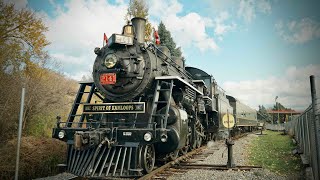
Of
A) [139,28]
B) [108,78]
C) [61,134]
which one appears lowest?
[61,134]

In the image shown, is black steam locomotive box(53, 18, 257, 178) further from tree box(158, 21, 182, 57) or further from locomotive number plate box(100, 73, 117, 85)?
tree box(158, 21, 182, 57)

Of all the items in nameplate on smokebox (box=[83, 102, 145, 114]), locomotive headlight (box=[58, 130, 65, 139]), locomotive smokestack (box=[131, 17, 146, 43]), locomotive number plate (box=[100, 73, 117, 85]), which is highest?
locomotive smokestack (box=[131, 17, 146, 43])

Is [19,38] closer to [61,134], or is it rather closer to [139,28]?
[139,28]

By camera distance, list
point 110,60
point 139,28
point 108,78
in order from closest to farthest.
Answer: point 108,78
point 110,60
point 139,28

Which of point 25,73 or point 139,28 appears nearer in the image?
point 139,28

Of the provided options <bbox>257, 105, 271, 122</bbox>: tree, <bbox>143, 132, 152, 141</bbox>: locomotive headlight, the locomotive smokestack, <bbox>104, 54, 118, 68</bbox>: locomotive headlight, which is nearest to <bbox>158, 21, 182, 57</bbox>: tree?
<bbox>257, 105, 271, 122</bbox>: tree

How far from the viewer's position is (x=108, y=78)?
23.4 feet

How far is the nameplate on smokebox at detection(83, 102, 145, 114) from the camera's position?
6.62 metres

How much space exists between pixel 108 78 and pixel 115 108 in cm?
88

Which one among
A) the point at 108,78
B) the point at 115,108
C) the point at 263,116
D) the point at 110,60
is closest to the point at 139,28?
the point at 110,60

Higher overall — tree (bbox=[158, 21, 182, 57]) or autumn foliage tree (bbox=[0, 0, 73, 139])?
tree (bbox=[158, 21, 182, 57])

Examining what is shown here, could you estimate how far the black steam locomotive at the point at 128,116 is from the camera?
236 inches

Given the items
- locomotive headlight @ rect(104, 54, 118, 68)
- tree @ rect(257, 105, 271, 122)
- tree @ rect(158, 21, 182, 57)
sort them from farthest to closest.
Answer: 1. tree @ rect(257, 105, 271, 122)
2. tree @ rect(158, 21, 182, 57)
3. locomotive headlight @ rect(104, 54, 118, 68)

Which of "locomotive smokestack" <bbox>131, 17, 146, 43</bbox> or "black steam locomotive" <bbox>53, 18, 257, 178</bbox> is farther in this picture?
"locomotive smokestack" <bbox>131, 17, 146, 43</bbox>
